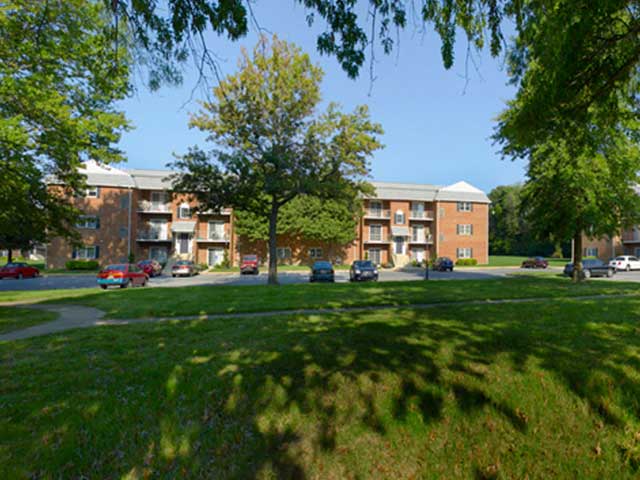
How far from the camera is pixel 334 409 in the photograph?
3.92 meters

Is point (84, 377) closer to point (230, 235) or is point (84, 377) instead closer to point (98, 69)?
point (98, 69)

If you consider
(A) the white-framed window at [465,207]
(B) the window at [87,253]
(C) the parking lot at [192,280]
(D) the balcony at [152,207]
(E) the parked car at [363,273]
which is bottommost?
(C) the parking lot at [192,280]

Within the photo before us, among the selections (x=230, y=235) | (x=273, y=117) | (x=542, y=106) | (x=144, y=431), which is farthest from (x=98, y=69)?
(x=230, y=235)

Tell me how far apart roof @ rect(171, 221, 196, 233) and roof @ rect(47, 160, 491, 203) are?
4.40m

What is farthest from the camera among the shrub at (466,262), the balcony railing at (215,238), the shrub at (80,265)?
the shrub at (466,262)

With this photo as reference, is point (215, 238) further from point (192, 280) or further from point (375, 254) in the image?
point (375, 254)

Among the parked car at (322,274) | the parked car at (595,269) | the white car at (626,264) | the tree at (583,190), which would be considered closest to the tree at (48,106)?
the parked car at (322,274)

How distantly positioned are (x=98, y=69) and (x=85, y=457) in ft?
36.9

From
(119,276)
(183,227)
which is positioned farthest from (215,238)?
(119,276)

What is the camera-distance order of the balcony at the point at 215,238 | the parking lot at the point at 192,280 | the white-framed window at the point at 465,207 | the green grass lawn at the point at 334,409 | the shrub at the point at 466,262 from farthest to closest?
1. the white-framed window at the point at 465,207
2. the shrub at the point at 466,262
3. the balcony at the point at 215,238
4. the parking lot at the point at 192,280
5. the green grass lawn at the point at 334,409

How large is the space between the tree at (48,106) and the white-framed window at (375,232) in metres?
37.2

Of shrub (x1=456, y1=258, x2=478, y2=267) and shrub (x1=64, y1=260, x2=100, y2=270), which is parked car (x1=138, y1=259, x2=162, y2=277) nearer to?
shrub (x1=64, y1=260, x2=100, y2=270)

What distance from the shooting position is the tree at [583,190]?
16.0 metres

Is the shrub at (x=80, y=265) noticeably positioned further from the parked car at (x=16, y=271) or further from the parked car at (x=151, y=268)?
the parked car at (x=151, y=268)
